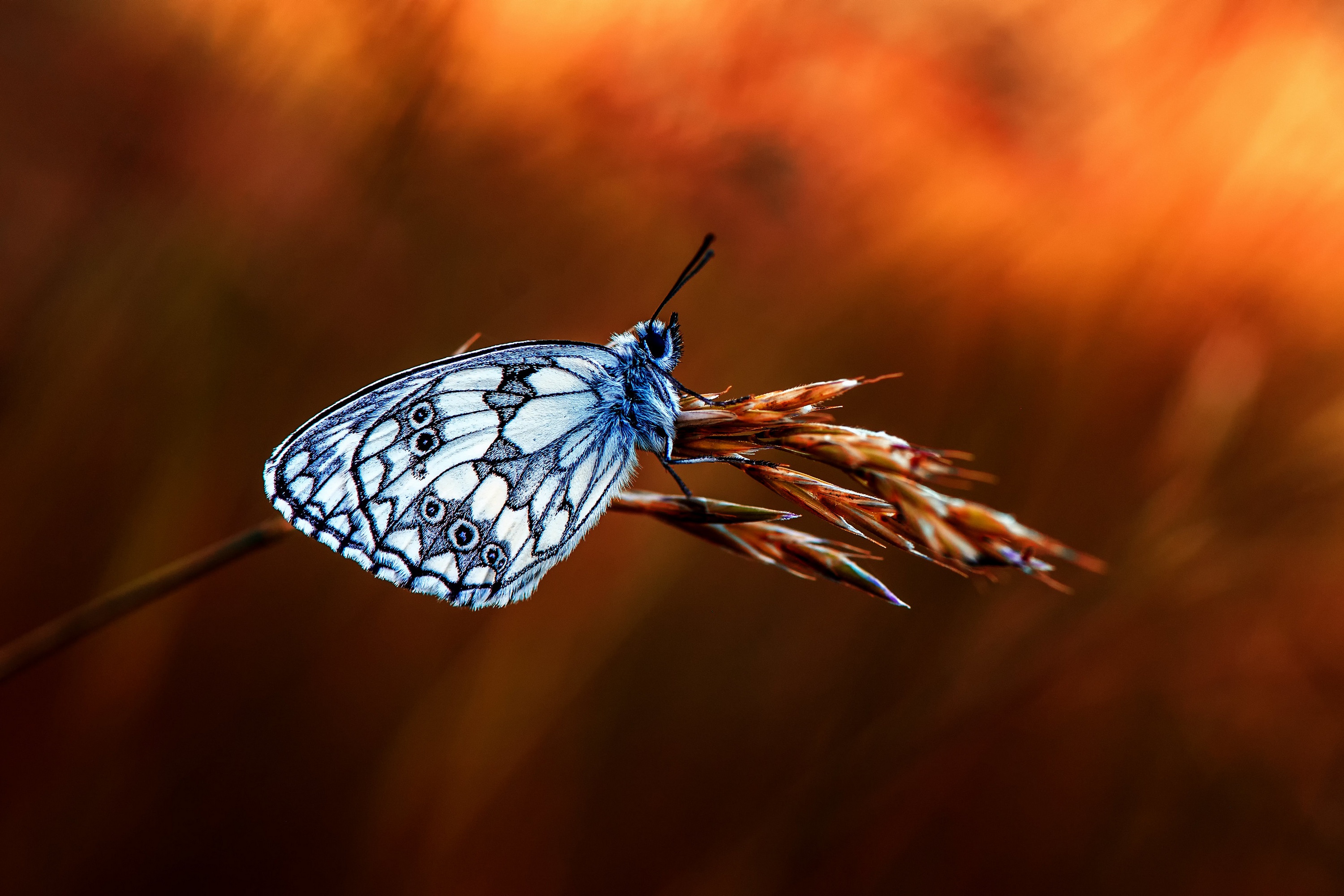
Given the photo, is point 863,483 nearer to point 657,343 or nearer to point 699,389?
point 657,343

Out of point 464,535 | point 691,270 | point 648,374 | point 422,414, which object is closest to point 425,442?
point 422,414

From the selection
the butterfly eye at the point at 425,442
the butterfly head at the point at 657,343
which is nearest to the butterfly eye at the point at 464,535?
the butterfly eye at the point at 425,442

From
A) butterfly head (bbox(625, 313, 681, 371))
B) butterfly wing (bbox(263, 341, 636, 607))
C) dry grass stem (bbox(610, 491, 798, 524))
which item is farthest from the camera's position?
butterfly head (bbox(625, 313, 681, 371))

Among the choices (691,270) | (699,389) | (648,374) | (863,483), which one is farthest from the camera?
(699,389)

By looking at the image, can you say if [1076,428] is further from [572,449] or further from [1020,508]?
[572,449]

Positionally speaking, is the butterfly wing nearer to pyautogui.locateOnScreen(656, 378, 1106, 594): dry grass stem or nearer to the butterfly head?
the butterfly head

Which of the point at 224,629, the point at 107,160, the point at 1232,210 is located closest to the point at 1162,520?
the point at 1232,210

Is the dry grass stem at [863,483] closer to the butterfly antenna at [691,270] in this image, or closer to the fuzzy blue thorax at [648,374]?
the fuzzy blue thorax at [648,374]

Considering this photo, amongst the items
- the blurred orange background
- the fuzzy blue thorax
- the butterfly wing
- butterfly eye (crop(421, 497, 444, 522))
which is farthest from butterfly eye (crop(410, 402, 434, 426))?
the blurred orange background
